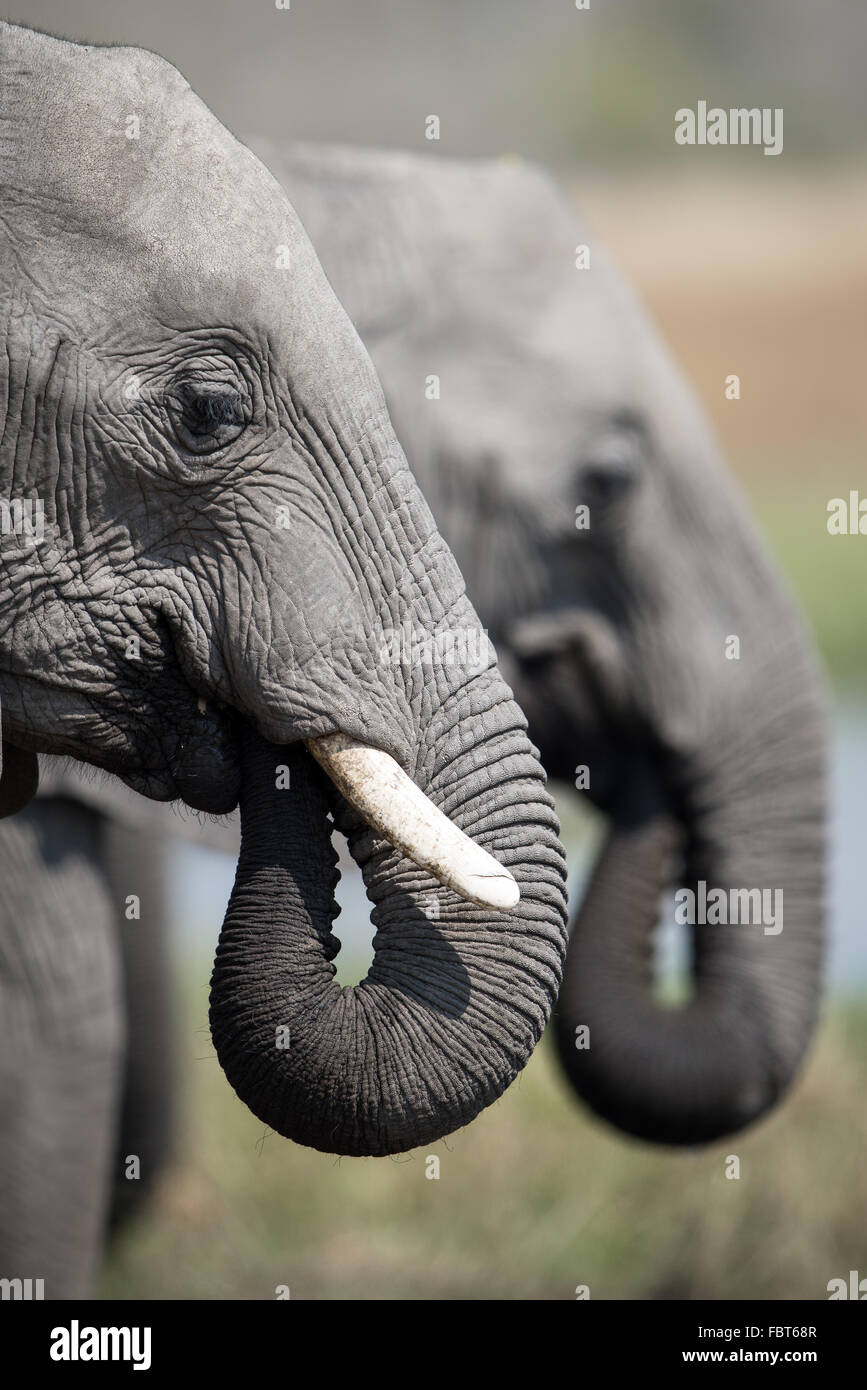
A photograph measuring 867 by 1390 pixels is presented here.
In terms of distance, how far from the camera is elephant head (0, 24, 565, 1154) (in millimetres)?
1938

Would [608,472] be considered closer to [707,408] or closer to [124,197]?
[124,197]

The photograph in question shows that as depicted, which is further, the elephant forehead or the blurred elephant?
the blurred elephant

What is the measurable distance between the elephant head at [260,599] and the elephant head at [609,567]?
4.40 ft

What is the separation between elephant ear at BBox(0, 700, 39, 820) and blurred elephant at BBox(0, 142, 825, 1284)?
1.29 m

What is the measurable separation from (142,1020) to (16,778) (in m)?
2.21

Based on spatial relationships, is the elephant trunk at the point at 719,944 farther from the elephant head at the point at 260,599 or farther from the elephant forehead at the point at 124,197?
the elephant forehead at the point at 124,197

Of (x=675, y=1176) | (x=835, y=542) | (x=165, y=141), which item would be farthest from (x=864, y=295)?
(x=165, y=141)


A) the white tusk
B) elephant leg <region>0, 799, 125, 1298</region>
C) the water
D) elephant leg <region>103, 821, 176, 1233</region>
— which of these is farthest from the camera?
the water

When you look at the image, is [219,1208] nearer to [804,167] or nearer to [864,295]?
[864,295]
